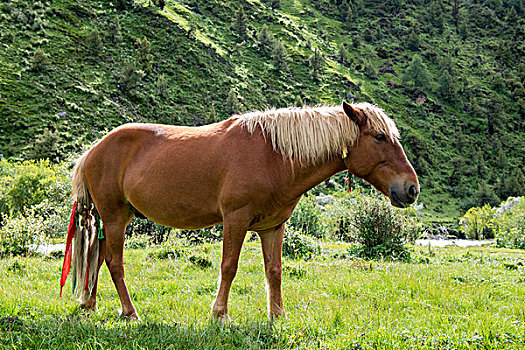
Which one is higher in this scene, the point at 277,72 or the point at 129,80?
the point at 277,72

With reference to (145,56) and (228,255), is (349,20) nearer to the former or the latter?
(145,56)

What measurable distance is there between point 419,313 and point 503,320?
35.9 inches

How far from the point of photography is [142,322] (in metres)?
4.15

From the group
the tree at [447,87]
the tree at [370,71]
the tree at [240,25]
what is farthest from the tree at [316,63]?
the tree at [447,87]

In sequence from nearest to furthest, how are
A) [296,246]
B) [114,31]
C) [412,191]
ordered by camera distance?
[412,191] < [296,246] < [114,31]

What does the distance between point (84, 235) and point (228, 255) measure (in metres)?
2.72

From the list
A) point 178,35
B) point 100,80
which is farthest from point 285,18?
point 100,80

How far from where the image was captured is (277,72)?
3649 inches

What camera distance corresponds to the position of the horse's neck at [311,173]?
4258 millimetres

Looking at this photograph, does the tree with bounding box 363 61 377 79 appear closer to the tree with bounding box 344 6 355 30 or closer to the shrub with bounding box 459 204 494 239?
the tree with bounding box 344 6 355 30

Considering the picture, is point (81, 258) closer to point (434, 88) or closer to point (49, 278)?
point (49, 278)

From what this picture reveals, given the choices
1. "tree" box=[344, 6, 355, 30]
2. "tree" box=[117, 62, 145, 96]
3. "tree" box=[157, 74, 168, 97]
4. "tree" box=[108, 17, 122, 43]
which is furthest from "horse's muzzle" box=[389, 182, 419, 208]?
"tree" box=[344, 6, 355, 30]

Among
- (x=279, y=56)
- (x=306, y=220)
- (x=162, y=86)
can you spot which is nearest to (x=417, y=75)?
(x=279, y=56)

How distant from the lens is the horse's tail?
530 centimetres
